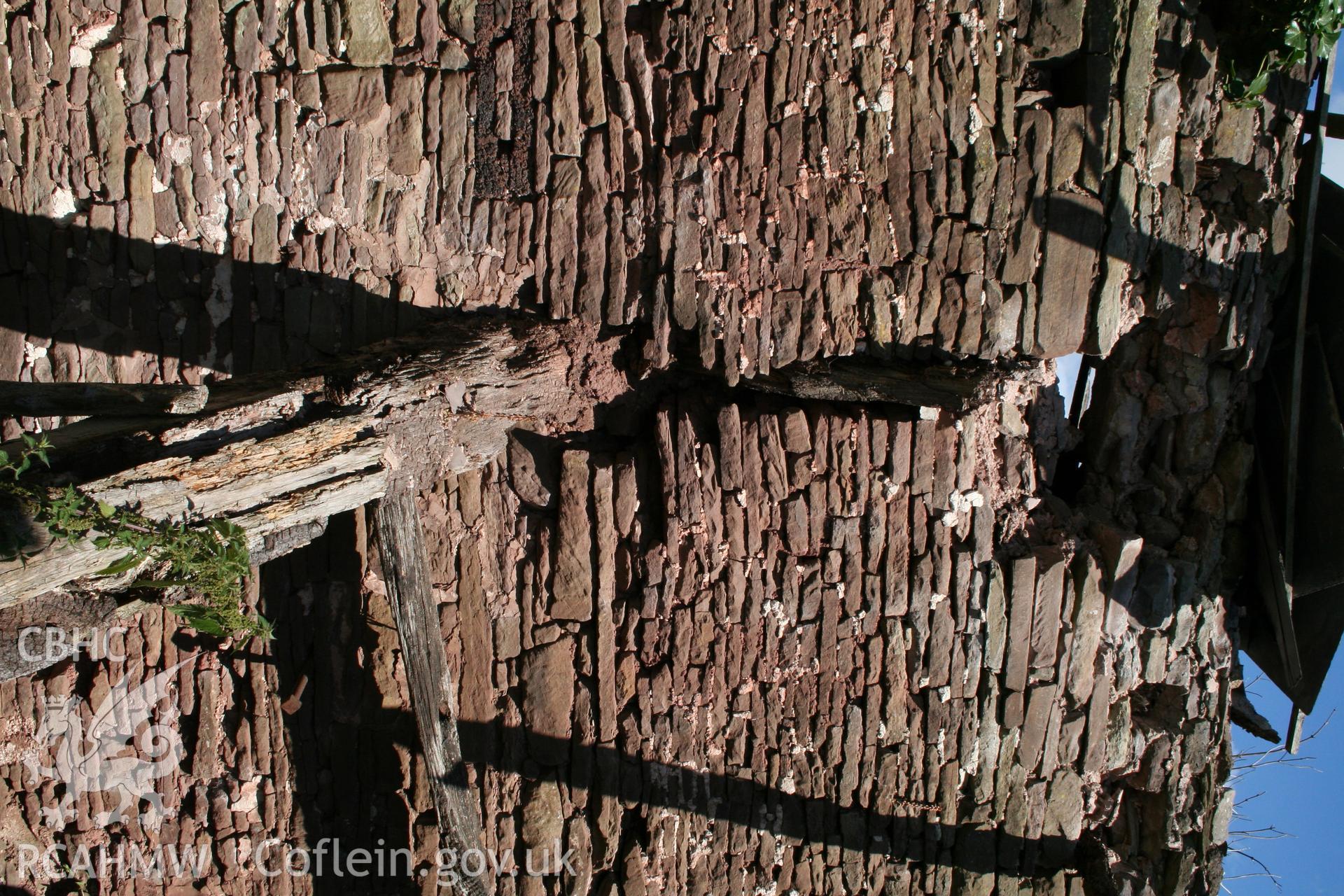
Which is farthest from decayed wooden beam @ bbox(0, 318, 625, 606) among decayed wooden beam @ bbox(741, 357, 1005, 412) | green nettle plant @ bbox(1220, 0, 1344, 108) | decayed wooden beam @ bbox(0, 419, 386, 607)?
green nettle plant @ bbox(1220, 0, 1344, 108)

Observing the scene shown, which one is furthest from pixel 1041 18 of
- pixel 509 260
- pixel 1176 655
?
pixel 1176 655

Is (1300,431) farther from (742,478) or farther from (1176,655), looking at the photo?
(742,478)

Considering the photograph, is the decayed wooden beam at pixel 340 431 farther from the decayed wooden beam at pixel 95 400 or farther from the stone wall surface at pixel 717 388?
the stone wall surface at pixel 717 388

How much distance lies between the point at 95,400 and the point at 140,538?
1.75 feet

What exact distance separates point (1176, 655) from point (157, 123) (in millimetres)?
4637

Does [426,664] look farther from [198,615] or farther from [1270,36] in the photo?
[1270,36]

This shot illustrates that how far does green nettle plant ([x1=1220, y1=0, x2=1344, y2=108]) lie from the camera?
332 cm

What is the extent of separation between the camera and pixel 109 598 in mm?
2854

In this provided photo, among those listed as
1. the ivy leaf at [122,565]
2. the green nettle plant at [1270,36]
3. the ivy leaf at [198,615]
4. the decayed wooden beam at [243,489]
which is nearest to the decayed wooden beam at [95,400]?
the decayed wooden beam at [243,489]

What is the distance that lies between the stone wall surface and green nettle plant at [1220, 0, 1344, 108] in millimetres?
90

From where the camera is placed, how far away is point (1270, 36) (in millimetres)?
3389

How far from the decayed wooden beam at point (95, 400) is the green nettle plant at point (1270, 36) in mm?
3879

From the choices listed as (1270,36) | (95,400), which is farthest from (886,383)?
A: (95,400)

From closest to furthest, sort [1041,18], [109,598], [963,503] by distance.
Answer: [109,598] < [1041,18] < [963,503]
